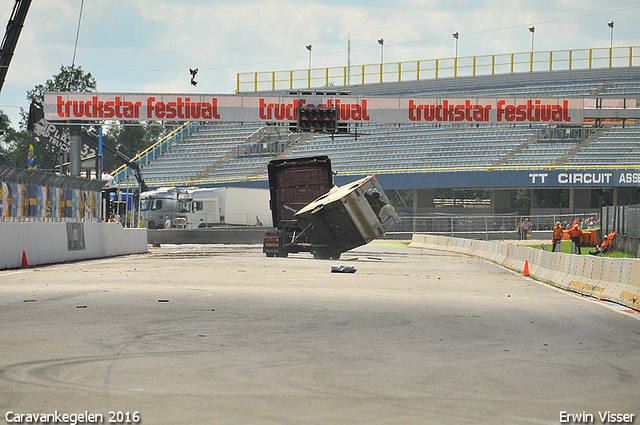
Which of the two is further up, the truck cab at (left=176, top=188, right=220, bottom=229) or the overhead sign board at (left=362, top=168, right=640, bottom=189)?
the overhead sign board at (left=362, top=168, right=640, bottom=189)

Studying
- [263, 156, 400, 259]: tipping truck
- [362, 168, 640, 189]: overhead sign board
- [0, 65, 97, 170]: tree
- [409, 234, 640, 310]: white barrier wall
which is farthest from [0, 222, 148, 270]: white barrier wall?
[0, 65, 97, 170]: tree

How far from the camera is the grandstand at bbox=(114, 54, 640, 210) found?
2244 inches

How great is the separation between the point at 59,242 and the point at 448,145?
4244cm

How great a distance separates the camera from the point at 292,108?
37250 mm

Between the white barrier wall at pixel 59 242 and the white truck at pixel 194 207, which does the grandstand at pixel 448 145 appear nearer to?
the white truck at pixel 194 207

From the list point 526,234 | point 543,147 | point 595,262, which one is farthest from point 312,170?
point 543,147

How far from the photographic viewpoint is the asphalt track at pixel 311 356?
211 inches

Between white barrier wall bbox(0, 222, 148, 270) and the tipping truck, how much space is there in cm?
530

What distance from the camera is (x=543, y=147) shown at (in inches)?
2288

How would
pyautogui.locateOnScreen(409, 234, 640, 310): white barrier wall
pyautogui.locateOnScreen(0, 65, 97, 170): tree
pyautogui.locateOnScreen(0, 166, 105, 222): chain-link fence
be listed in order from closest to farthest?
pyautogui.locateOnScreen(409, 234, 640, 310): white barrier wall < pyautogui.locateOnScreen(0, 166, 105, 222): chain-link fence < pyautogui.locateOnScreen(0, 65, 97, 170): tree

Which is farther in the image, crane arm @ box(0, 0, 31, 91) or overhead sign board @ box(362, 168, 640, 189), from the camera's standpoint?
overhead sign board @ box(362, 168, 640, 189)

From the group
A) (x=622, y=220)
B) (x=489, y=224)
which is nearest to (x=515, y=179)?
(x=489, y=224)

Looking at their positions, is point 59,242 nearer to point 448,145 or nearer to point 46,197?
point 46,197

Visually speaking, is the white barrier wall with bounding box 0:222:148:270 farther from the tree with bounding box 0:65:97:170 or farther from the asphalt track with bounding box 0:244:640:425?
the tree with bounding box 0:65:97:170
